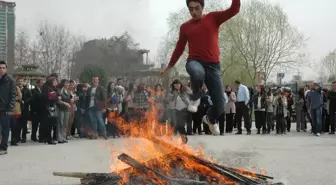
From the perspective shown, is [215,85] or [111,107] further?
[111,107]

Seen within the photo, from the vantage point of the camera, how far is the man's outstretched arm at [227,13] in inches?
195

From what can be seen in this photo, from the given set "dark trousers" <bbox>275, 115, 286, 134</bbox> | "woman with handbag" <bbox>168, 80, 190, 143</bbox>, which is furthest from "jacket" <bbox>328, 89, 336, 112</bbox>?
"woman with handbag" <bbox>168, 80, 190, 143</bbox>

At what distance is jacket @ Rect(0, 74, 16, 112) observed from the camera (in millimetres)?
9516

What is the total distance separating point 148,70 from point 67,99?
17.8 ft

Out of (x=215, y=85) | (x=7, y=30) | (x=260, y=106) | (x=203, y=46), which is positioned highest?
(x=7, y=30)

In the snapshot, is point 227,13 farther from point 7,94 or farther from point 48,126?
point 48,126

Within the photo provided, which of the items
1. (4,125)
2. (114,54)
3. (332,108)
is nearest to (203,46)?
(114,54)

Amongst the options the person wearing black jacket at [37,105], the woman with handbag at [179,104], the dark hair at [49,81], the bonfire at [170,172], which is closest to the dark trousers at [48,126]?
the person wearing black jacket at [37,105]

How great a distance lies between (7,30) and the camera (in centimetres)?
2970

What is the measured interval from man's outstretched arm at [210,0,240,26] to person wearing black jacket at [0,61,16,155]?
6.01 metres

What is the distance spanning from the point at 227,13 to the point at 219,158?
4061mm

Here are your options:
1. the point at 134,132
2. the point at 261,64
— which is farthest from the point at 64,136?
the point at 261,64

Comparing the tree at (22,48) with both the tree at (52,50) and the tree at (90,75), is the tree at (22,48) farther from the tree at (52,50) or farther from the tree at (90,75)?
the tree at (90,75)

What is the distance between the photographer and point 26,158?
8.95 meters
